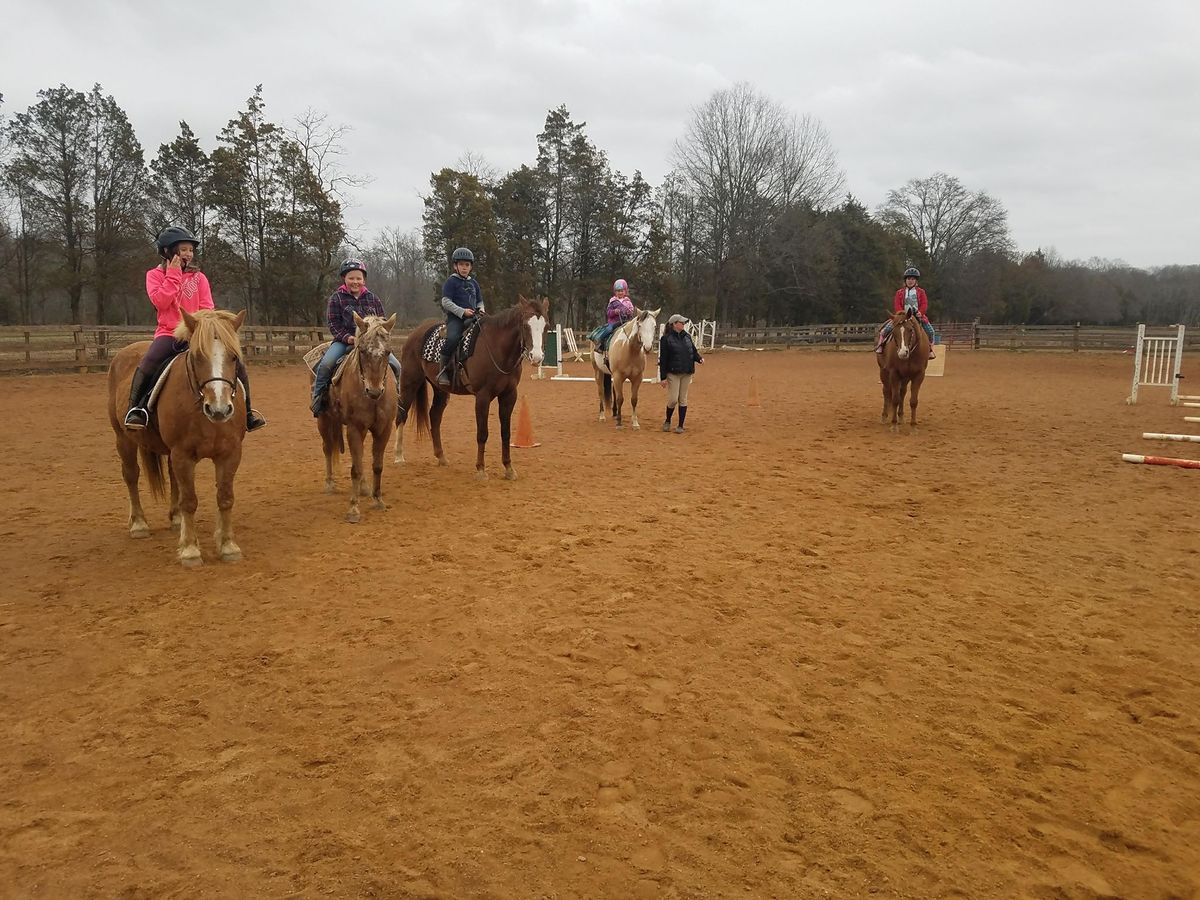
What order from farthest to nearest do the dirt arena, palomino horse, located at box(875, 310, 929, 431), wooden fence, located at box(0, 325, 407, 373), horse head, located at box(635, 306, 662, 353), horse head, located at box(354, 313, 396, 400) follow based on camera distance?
wooden fence, located at box(0, 325, 407, 373) < horse head, located at box(635, 306, 662, 353) < palomino horse, located at box(875, 310, 929, 431) < horse head, located at box(354, 313, 396, 400) < the dirt arena

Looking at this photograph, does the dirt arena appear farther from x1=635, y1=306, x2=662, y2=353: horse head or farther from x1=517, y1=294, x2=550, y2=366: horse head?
x1=635, y1=306, x2=662, y2=353: horse head

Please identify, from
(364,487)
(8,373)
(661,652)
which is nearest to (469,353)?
(364,487)

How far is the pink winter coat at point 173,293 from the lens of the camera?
5.38m

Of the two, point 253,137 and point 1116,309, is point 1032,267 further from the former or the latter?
point 253,137

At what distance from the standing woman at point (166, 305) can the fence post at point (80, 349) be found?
19.2 metres

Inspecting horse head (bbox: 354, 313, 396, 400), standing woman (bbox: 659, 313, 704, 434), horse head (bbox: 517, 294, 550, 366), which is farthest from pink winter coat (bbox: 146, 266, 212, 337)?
standing woman (bbox: 659, 313, 704, 434)

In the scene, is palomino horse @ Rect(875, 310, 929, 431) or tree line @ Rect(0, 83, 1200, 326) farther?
tree line @ Rect(0, 83, 1200, 326)

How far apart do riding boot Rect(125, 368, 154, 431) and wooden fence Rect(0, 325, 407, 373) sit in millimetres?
14696

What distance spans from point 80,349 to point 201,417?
20.5 meters

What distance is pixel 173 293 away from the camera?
543 centimetres

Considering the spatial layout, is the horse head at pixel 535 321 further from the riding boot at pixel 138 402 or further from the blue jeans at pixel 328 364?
the riding boot at pixel 138 402

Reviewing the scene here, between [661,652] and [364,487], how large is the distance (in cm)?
493

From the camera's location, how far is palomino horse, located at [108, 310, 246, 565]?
500 centimetres

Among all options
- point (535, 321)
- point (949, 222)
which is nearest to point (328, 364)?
point (535, 321)
